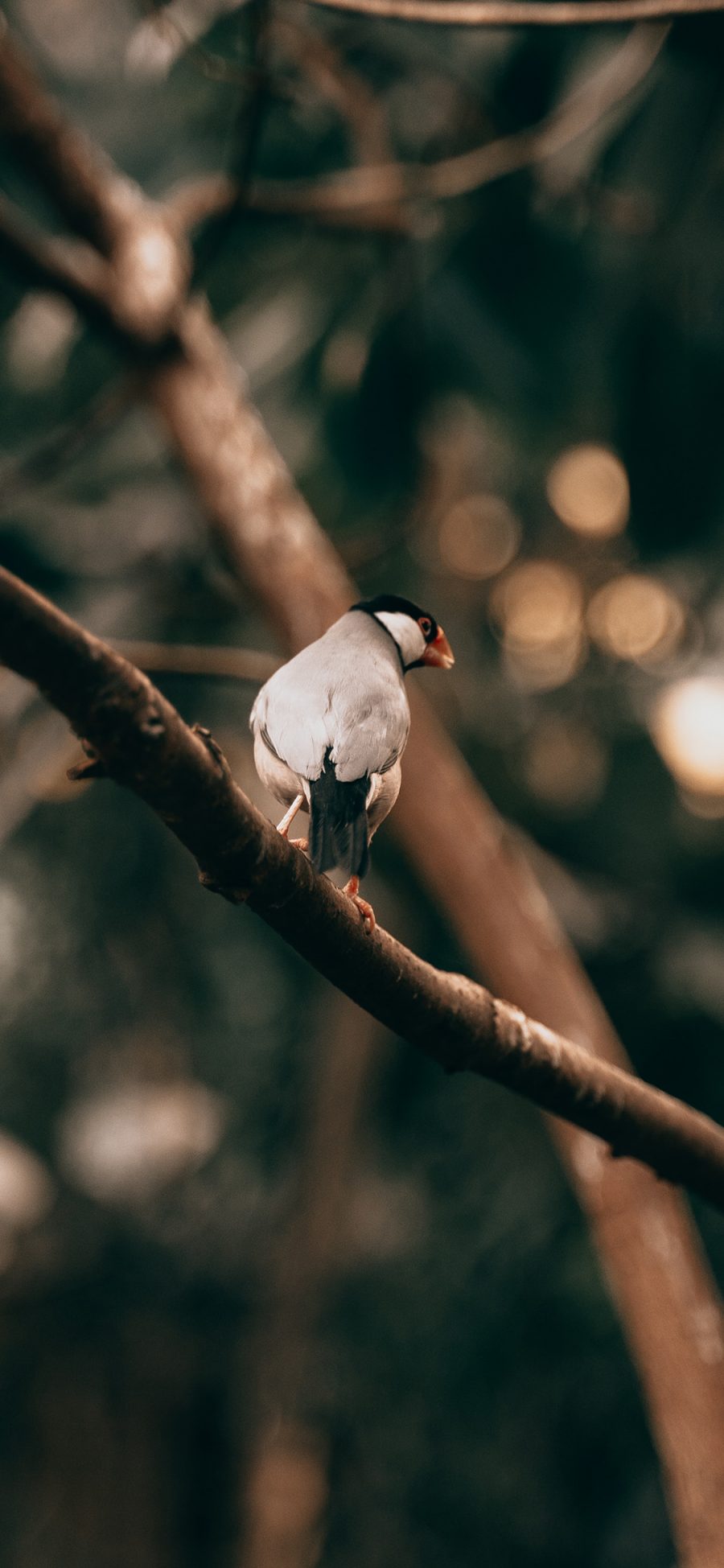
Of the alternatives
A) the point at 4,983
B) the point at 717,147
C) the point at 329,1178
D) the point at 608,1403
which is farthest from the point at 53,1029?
the point at 717,147

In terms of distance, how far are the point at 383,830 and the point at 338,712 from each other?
2.00 metres

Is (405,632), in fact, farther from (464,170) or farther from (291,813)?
(464,170)

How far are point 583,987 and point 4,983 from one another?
9.71 feet

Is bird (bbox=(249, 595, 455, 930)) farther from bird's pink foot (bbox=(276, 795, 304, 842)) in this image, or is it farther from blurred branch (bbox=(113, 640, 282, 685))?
blurred branch (bbox=(113, 640, 282, 685))

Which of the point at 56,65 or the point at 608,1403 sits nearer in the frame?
the point at 56,65

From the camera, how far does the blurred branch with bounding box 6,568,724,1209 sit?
679 mm

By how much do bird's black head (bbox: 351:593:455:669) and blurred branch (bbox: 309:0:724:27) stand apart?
40.3 inches

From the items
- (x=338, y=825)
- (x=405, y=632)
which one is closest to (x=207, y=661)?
(x=405, y=632)

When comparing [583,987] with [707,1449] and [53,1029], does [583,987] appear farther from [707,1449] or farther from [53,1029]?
[53,1029]

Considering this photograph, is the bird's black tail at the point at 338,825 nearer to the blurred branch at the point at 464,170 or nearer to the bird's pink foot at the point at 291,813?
the bird's pink foot at the point at 291,813

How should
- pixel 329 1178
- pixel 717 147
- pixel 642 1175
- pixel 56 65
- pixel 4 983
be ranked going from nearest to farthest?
pixel 642 1175
pixel 717 147
pixel 56 65
pixel 329 1178
pixel 4 983

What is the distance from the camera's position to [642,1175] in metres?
1.89

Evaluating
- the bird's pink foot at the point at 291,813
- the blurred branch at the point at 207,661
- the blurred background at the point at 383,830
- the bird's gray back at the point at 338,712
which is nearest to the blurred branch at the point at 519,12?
the blurred background at the point at 383,830

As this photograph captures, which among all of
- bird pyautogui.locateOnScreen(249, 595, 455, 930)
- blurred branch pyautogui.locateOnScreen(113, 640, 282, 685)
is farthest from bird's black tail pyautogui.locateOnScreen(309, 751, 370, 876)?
blurred branch pyautogui.locateOnScreen(113, 640, 282, 685)
